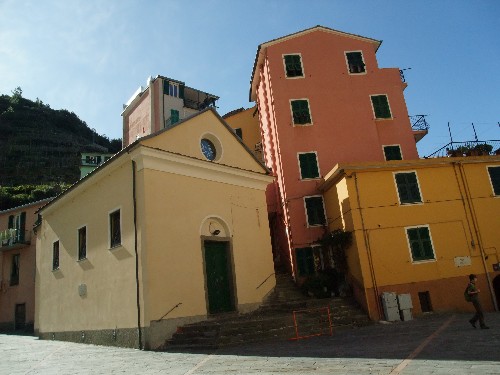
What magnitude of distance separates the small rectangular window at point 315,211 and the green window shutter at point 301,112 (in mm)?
4590

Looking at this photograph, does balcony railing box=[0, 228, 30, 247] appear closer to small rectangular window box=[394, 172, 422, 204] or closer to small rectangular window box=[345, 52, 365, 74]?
small rectangular window box=[345, 52, 365, 74]

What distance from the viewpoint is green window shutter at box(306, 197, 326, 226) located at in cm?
1906

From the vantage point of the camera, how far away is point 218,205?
47.1ft

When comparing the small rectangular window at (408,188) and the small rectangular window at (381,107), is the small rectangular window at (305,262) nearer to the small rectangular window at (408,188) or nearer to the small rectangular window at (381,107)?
the small rectangular window at (408,188)

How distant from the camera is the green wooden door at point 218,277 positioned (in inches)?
520

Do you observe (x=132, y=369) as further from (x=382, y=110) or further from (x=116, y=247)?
(x=382, y=110)

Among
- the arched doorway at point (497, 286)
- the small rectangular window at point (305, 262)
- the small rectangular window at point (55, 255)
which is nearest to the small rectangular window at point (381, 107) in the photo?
the small rectangular window at point (305, 262)

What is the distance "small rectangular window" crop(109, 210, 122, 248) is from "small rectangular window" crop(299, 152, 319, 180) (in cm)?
1013

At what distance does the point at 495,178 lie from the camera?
1677 centimetres

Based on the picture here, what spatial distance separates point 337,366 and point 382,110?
17759 mm

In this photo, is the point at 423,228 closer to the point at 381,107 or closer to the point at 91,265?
the point at 381,107

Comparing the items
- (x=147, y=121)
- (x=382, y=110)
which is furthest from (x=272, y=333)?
(x=147, y=121)

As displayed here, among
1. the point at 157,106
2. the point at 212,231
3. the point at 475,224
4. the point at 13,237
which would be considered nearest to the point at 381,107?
the point at 475,224

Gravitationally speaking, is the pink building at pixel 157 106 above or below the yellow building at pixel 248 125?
above
